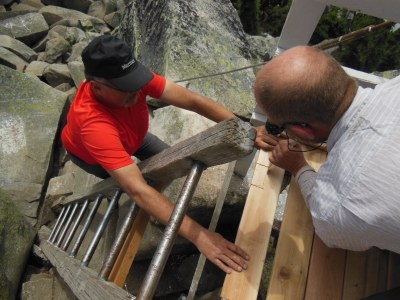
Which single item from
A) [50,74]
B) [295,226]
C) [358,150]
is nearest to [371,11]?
[358,150]

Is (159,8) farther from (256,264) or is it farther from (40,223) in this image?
(256,264)

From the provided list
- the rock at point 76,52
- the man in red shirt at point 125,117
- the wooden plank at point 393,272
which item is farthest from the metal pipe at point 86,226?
the rock at point 76,52

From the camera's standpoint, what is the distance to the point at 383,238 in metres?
1.65

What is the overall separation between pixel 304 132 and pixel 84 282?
172 cm

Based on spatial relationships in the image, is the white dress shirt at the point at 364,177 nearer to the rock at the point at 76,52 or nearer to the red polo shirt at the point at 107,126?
the red polo shirt at the point at 107,126

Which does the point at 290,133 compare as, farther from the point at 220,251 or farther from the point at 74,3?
the point at 74,3

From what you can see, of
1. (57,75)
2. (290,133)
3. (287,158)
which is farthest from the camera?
(57,75)

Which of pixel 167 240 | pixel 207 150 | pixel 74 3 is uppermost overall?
pixel 207 150

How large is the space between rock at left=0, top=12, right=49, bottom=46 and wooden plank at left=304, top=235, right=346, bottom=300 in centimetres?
1052

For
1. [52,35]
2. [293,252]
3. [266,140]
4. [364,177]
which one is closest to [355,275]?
[293,252]

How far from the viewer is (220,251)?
2100 millimetres

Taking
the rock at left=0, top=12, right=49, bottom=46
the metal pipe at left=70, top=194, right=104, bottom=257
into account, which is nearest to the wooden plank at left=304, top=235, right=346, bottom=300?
the metal pipe at left=70, top=194, right=104, bottom=257

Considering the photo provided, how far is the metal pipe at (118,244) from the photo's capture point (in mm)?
2207

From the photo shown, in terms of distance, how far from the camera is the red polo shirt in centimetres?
260
